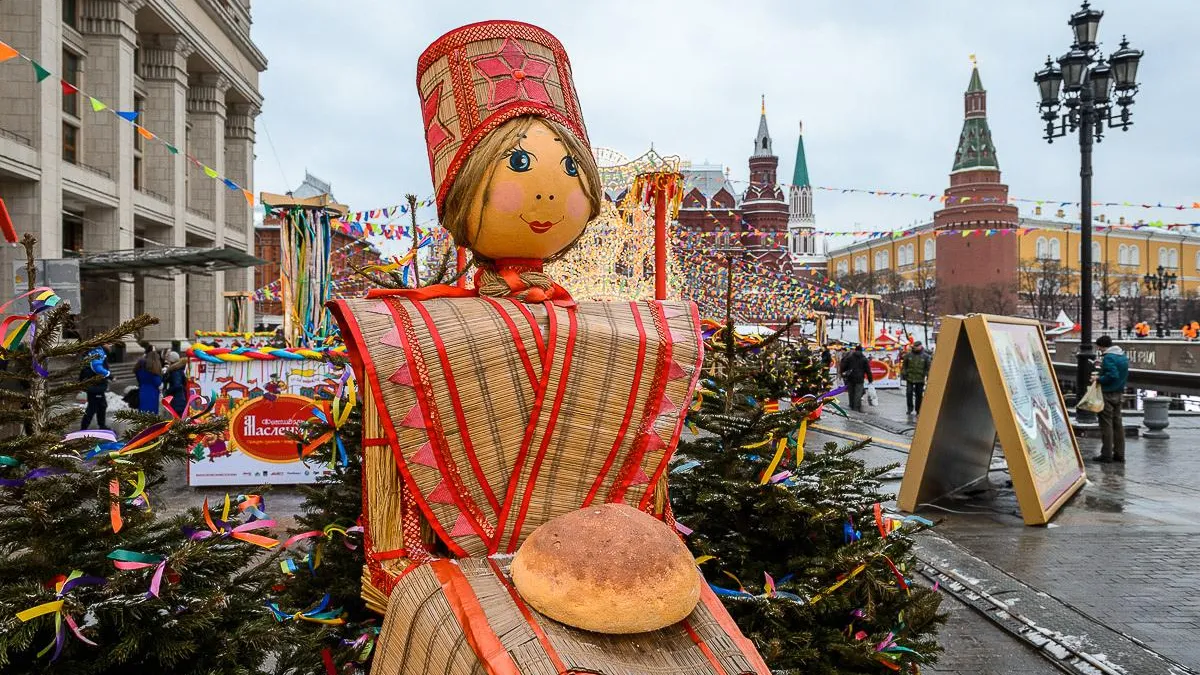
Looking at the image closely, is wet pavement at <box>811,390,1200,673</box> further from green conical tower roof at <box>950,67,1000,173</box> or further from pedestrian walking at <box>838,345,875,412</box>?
green conical tower roof at <box>950,67,1000,173</box>

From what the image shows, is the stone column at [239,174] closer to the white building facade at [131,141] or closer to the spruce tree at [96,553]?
the white building facade at [131,141]

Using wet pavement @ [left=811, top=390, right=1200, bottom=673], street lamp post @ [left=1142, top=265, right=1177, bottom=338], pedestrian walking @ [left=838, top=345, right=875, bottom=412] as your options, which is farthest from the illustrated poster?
street lamp post @ [left=1142, top=265, right=1177, bottom=338]

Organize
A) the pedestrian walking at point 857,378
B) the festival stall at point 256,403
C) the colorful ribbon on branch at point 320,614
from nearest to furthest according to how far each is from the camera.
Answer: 1. the colorful ribbon on branch at point 320,614
2. the festival stall at point 256,403
3. the pedestrian walking at point 857,378

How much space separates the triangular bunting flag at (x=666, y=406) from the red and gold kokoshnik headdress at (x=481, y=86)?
910 mm

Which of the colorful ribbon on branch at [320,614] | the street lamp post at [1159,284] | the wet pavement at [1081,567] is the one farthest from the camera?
the street lamp post at [1159,284]

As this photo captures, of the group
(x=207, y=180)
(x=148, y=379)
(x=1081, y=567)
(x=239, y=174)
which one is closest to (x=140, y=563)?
(x=1081, y=567)

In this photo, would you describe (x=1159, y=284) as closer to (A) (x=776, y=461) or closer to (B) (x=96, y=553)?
(A) (x=776, y=461)

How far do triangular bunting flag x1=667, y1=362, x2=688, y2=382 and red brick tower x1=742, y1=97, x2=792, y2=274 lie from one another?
36.9 metres

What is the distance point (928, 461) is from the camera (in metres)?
7.35

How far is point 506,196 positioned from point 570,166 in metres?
0.23

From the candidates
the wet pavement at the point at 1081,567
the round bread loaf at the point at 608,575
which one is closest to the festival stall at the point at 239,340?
the wet pavement at the point at 1081,567

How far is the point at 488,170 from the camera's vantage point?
7.94 feet

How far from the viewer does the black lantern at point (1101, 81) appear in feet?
40.9

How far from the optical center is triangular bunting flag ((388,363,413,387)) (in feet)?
7.15
